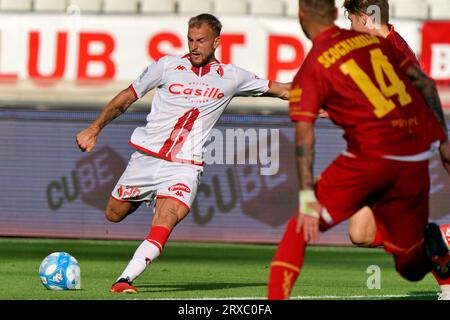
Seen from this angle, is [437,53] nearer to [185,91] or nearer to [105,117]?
[185,91]

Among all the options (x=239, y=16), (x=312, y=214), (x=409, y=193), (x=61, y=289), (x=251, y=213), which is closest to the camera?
(x=312, y=214)

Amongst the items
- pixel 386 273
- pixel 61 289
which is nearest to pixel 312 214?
pixel 61 289

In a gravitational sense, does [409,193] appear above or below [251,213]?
above

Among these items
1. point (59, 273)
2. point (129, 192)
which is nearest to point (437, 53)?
point (129, 192)

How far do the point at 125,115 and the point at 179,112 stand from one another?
6.42 meters

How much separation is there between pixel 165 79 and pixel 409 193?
11.1ft

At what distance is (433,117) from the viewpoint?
7047mm

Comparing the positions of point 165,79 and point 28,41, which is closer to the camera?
point 165,79

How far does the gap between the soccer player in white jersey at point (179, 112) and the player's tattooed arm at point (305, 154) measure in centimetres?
307

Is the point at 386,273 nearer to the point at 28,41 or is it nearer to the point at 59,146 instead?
the point at 59,146

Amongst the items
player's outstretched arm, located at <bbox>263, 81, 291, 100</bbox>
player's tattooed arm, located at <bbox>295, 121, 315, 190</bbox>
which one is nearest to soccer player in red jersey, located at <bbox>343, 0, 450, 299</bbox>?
player's outstretched arm, located at <bbox>263, 81, 291, 100</bbox>

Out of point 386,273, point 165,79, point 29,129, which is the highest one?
point 165,79

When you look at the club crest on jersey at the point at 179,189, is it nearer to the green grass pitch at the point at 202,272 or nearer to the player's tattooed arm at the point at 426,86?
the green grass pitch at the point at 202,272

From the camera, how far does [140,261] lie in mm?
9109
